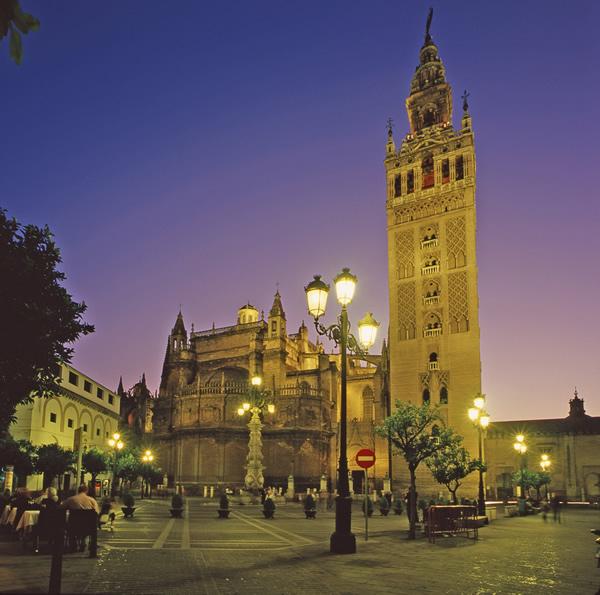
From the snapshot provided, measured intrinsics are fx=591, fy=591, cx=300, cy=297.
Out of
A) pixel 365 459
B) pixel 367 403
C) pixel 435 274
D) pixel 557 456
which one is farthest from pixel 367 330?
pixel 557 456

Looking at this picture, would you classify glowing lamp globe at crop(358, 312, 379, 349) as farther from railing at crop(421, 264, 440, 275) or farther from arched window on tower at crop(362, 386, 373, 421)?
arched window on tower at crop(362, 386, 373, 421)

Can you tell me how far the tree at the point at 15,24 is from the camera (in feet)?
10.3

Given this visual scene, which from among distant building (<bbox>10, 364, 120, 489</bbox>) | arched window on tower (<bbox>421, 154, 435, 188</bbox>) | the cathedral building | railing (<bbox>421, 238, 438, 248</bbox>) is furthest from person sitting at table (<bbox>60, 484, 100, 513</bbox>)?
arched window on tower (<bbox>421, 154, 435, 188</bbox>)

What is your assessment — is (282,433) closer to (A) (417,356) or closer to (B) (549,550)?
(A) (417,356)

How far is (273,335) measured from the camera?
60.0 m

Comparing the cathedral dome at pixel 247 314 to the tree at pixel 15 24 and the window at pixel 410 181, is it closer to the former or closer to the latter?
the window at pixel 410 181

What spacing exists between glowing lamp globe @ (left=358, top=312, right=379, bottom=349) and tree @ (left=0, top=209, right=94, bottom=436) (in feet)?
25.2

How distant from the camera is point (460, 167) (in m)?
51.8

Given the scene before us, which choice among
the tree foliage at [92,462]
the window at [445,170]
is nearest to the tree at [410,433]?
the tree foliage at [92,462]

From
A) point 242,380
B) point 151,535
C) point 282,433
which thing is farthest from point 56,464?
point 242,380

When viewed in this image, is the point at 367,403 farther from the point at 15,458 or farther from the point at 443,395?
the point at 15,458

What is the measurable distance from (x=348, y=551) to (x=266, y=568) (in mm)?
2660

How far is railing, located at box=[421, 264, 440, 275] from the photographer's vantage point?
49750 mm

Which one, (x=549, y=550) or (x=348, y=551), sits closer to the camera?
(x=348, y=551)
